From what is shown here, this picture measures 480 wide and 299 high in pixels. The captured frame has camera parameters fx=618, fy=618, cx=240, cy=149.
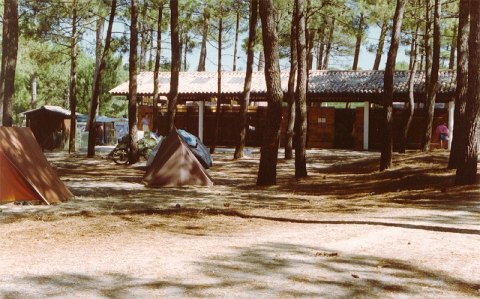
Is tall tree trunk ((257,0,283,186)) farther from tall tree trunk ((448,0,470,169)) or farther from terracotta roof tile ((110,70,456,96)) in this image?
terracotta roof tile ((110,70,456,96))

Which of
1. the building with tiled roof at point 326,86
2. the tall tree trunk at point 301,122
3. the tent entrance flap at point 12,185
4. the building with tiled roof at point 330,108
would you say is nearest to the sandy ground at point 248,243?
the tent entrance flap at point 12,185

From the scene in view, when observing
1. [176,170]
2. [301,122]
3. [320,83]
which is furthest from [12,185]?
[320,83]

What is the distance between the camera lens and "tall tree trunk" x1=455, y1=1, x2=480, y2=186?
11750 mm

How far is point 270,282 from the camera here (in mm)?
5188

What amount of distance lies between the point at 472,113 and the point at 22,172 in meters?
8.53

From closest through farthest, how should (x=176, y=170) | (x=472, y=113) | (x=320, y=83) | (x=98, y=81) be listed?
(x=472, y=113) → (x=176, y=170) → (x=98, y=81) → (x=320, y=83)

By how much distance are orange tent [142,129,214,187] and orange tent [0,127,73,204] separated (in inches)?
141

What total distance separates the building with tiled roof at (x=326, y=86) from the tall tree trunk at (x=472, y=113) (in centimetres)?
1703

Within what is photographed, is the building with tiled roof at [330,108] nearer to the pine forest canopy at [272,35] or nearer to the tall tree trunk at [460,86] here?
the pine forest canopy at [272,35]

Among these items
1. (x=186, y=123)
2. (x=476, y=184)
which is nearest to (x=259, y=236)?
(x=476, y=184)

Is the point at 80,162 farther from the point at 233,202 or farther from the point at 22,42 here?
the point at 233,202

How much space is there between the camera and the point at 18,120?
208 ft

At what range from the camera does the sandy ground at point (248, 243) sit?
5078 mm

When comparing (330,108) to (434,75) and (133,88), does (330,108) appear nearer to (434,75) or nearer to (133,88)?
(434,75)
